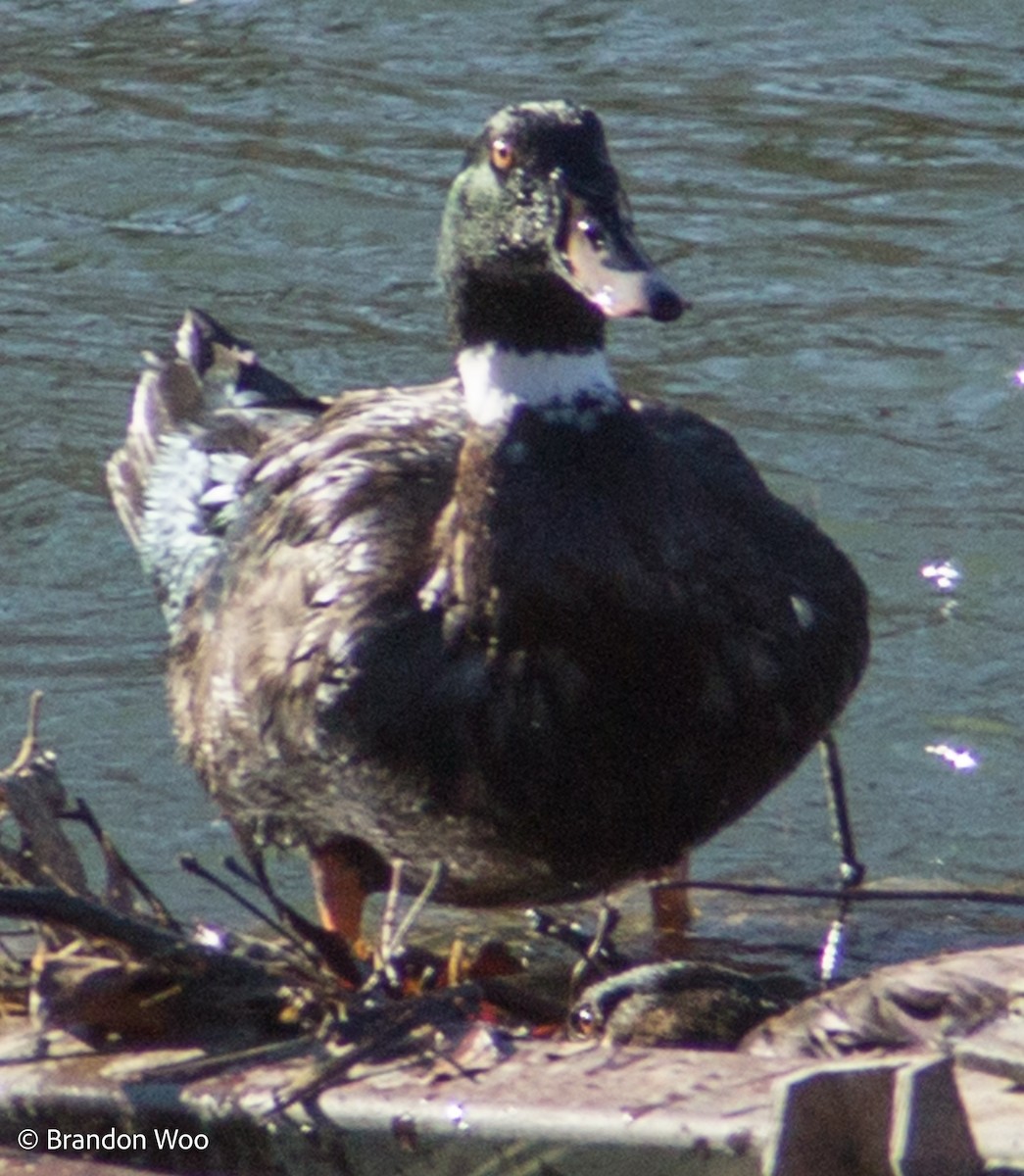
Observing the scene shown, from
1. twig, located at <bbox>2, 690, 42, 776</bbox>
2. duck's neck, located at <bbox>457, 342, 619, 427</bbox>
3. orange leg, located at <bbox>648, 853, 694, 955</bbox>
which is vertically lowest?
orange leg, located at <bbox>648, 853, 694, 955</bbox>

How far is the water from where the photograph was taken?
6676 millimetres

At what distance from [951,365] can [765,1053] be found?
525 centimetres

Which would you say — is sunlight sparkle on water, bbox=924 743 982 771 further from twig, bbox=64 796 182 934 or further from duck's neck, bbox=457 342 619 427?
twig, bbox=64 796 182 934

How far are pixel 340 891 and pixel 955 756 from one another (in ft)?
6.01

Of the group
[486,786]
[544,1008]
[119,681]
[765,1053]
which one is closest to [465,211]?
[486,786]

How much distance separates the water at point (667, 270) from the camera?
21.9 feet

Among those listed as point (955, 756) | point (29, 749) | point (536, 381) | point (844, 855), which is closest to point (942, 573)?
point (955, 756)

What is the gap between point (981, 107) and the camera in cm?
1052

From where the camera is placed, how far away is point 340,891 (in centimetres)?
554

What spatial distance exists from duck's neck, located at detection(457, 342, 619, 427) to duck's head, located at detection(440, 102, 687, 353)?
22mm

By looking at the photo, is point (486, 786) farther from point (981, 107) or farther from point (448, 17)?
point (448, 17)

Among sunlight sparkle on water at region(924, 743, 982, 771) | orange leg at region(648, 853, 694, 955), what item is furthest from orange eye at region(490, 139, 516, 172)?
sunlight sparkle on water at region(924, 743, 982, 771)

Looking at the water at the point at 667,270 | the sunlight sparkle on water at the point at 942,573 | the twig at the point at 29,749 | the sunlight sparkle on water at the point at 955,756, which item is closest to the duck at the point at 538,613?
the twig at the point at 29,749

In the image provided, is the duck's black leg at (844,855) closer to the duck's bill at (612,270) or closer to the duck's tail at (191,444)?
the duck's bill at (612,270)
